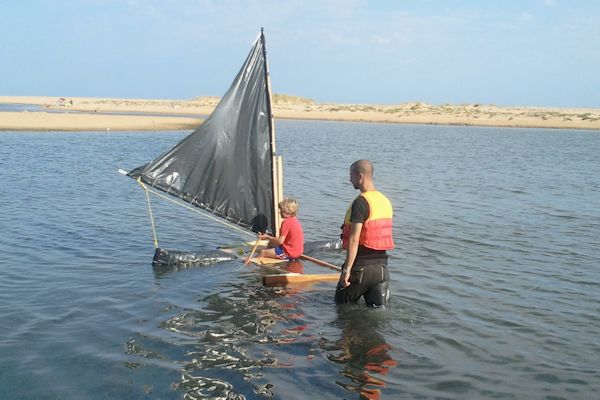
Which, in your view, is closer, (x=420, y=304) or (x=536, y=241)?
(x=420, y=304)

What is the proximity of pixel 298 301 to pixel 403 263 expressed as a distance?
308 centimetres

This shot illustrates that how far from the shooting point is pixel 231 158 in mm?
10914

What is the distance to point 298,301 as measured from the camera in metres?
9.22

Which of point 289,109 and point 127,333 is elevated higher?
point 289,109

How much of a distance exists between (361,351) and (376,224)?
1.61 m

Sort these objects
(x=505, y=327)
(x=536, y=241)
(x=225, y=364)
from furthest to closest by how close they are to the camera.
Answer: (x=536, y=241) < (x=505, y=327) < (x=225, y=364)

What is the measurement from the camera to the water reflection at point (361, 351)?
6.42 metres

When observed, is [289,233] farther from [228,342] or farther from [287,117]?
[287,117]

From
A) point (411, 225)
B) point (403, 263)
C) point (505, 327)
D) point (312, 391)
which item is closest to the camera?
point (312, 391)

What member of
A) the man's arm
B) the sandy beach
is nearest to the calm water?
the man's arm

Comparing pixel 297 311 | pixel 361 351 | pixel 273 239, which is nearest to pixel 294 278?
pixel 273 239

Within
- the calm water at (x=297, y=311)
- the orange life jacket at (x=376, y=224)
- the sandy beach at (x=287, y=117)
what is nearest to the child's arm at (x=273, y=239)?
the calm water at (x=297, y=311)

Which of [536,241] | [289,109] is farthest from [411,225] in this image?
[289,109]

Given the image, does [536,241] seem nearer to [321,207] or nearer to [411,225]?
[411,225]
